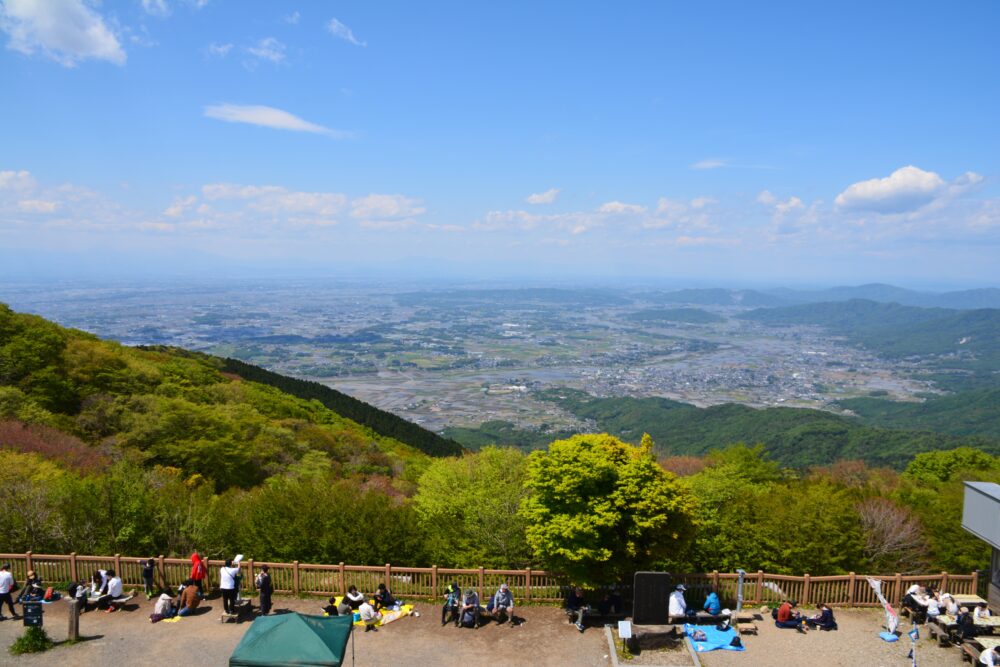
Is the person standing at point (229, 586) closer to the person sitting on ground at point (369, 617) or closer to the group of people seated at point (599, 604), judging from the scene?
the person sitting on ground at point (369, 617)

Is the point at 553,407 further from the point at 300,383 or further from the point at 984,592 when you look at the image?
the point at 984,592

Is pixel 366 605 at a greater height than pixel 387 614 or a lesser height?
greater

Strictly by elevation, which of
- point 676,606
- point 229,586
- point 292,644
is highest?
point 292,644

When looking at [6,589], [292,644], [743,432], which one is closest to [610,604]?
[292,644]

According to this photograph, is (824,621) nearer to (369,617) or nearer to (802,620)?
(802,620)

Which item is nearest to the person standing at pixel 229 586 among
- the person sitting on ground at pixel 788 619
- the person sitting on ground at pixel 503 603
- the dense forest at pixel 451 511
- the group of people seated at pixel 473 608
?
the dense forest at pixel 451 511

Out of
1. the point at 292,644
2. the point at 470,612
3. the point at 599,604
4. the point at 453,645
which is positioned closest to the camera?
the point at 292,644
